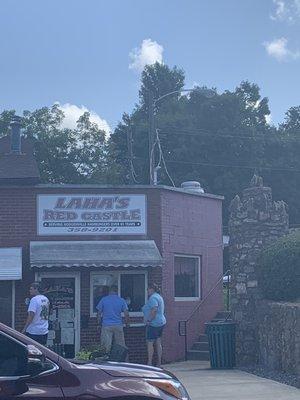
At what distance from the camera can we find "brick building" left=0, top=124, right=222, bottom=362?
1767 centimetres

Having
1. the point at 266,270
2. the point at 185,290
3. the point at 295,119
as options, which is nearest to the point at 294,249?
the point at 266,270

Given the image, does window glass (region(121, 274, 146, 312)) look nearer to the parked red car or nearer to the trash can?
the trash can

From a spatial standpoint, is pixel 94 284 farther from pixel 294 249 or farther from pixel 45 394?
pixel 45 394

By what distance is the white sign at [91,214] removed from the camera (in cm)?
1817

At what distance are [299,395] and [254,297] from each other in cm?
475

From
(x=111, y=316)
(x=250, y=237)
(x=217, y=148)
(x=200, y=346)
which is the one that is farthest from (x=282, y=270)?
(x=217, y=148)

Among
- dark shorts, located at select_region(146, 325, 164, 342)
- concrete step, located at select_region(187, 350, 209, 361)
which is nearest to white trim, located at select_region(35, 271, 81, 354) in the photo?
dark shorts, located at select_region(146, 325, 164, 342)

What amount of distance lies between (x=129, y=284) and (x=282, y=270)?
4379 millimetres

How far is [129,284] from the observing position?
18.5 meters

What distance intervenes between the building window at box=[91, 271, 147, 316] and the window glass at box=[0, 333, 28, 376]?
1245 centimetres

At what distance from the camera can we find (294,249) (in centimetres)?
1526

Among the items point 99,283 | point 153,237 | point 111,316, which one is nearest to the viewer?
point 111,316

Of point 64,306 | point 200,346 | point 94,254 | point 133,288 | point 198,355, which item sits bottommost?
point 198,355

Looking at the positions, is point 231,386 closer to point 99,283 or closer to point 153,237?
point 99,283
